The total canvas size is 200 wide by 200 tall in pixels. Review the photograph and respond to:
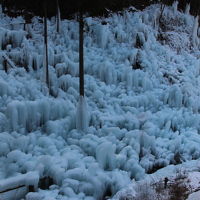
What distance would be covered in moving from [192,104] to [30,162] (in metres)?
7.33

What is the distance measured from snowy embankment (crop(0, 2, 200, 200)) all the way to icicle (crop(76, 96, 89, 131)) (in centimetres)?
21

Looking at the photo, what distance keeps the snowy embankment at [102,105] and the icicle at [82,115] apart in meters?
0.21

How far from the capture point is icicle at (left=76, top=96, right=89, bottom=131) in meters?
9.77

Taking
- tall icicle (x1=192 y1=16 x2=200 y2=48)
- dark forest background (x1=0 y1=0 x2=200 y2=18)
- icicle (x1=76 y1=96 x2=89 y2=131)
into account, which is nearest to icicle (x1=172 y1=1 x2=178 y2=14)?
tall icicle (x1=192 y1=16 x2=200 y2=48)

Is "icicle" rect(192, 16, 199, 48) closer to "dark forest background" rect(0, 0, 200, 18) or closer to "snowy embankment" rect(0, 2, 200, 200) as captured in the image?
"snowy embankment" rect(0, 2, 200, 200)

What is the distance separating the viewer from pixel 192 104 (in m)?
12.4

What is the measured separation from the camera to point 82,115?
9.80 metres

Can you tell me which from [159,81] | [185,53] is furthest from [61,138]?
[185,53]

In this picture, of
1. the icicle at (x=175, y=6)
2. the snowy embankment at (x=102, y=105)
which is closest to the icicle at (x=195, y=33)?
the snowy embankment at (x=102, y=105)

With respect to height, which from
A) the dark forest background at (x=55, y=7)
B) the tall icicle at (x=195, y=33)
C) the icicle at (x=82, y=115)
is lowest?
the icicle at (x=82, y=115)

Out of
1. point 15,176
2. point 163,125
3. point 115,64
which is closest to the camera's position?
point 15,176

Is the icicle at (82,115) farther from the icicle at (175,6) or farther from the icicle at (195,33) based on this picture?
the icicle at (175,6)

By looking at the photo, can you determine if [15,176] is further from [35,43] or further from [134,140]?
[35,43]

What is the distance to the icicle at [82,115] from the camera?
977 centimetres
